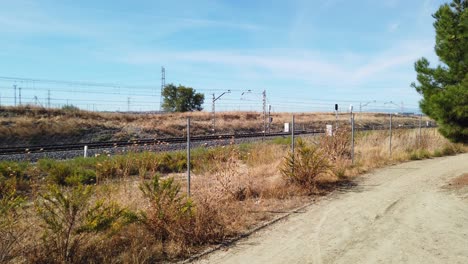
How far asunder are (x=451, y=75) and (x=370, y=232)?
8.65m

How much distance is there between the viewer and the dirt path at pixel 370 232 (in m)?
5.80

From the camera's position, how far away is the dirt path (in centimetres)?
580

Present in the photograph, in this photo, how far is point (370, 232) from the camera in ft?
22.6

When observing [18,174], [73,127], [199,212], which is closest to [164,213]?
[199,212]

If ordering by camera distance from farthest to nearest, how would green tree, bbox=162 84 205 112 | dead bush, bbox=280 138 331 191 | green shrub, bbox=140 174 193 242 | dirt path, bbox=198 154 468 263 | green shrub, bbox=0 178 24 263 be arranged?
green tree, bbox=162 84 205 112
dead bush, bbox=280 138 331 191
green shrub, bbox=140 174 193 242
dirt path, bbox=198 154 468 263
green shrub, bbox=0 178 24 263

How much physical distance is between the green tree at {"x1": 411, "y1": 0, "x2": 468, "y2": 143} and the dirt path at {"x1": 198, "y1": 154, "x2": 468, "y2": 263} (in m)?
3.05

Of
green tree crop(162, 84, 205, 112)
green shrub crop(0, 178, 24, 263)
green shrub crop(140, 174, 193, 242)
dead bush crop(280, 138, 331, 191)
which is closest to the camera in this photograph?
green shrub crop(0, 178, 24, 263)

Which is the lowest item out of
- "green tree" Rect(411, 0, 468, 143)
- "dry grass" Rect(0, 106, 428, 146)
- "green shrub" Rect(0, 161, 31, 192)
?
"green shrub" Rect(0, 161, 31, 192)

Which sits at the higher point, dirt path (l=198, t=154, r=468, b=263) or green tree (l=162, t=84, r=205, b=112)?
green tree (l=162, t=84, r=205, b=112)

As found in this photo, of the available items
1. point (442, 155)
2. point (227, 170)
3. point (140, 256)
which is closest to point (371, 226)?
point (227, 170)

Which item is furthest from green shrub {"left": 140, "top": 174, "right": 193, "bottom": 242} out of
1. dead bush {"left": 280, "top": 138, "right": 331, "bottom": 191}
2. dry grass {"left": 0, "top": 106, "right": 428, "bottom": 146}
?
dry grass {"left": 0, "top": 106, "right": 428, "bottom": 146}

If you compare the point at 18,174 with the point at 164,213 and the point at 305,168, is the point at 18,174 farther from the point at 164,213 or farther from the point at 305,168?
the point at 305,168

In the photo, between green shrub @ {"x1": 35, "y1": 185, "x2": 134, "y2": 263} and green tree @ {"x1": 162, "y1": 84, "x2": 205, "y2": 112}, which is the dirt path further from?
green tree @ {"x1": 162, "y1": 84, "x2": 205, "y2": 112}

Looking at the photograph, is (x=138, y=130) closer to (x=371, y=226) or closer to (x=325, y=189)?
(x=325, y=189)
